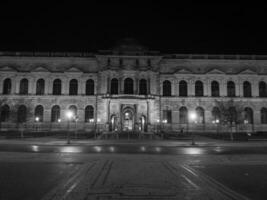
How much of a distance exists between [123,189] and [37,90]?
5539cm

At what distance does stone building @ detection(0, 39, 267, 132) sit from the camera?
57.2 m

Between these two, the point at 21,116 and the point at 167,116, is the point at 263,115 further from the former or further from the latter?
the point at 21,116

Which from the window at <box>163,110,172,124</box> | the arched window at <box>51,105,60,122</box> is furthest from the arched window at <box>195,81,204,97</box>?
the arched window at <box>51,105,60,122</box>

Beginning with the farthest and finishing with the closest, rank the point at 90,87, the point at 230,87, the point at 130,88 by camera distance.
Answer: the point at 230,87
the point at 90,87
the point at 130,88

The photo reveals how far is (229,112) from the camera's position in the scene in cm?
4778

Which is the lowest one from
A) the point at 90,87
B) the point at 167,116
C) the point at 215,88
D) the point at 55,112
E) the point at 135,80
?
the point at 167,116

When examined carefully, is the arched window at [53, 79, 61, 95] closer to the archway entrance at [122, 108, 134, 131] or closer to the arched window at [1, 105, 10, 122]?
the arched window at [1, 105, 10, 122]

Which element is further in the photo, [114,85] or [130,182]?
[114,85]

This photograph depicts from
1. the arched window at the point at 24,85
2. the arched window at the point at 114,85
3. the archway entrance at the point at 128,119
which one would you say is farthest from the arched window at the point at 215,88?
the arched window at the point at 24,85

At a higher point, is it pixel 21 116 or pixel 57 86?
pixel 57 86

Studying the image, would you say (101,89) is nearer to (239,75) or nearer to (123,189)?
(239,75)

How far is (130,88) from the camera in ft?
192

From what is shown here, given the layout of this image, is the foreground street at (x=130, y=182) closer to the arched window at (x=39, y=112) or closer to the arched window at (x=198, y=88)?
the arched window at (x=39, y=112)

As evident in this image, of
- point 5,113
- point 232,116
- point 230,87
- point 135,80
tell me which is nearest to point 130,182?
point 232,116
